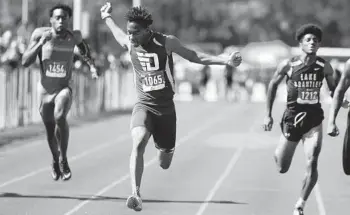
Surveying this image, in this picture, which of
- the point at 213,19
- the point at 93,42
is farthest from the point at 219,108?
the point at 213,19

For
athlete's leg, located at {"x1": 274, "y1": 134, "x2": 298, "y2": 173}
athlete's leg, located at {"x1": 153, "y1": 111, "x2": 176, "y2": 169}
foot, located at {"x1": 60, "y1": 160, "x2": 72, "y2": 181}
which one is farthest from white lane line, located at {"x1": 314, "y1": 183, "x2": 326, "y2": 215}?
foot, located at {"x1": 60, "y1": 160, "x2": 72, "y2": 181}

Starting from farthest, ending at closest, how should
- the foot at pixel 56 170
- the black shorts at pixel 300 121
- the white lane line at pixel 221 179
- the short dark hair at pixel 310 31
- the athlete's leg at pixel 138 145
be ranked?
the foot at pixel 56 170 < the white lane line at pixel 221 179 < the black shorts at pixel 300 121 < the short dark hair at pixel 310 31 < the athlete's leg at pixel 138 145

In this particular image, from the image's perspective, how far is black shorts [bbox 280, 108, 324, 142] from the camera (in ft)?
34.1

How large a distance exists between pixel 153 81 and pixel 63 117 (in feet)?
9.29

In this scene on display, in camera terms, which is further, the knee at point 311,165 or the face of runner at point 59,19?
the face of runner at point 59,19

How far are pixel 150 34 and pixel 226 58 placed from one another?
2.52 ft

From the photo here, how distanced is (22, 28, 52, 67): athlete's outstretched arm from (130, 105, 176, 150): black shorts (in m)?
2.36

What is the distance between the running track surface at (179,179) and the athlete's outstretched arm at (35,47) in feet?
5.03

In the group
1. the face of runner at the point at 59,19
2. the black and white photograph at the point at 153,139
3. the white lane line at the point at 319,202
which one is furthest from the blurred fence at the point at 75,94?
the white lane line at the point at 319,202

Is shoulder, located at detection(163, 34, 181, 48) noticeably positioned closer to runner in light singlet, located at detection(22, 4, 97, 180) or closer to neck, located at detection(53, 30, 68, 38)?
runner in light singlet, located at detection(22, 4, 97, 180)

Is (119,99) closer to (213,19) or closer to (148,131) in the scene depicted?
(148,131)

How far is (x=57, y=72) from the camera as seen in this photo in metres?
12.5

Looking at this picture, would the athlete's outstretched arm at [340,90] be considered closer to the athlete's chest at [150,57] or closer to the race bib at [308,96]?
the race bib at [308,96]

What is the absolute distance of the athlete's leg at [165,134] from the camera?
10234 mm
